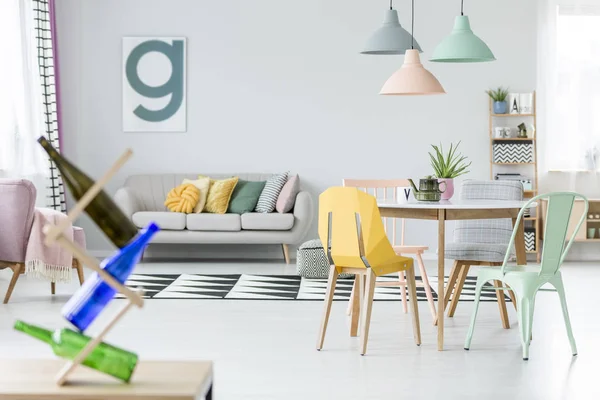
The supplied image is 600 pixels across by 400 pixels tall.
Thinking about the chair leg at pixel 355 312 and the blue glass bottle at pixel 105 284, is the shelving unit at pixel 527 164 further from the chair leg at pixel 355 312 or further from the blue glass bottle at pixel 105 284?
the blue glass bottle at pixel 105 284

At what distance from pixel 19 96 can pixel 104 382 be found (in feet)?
19.0

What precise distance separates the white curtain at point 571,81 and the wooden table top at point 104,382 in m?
6.61

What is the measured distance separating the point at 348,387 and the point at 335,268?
2.72 feet

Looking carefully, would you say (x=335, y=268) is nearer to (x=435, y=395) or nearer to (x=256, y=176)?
(x=435, y=395)

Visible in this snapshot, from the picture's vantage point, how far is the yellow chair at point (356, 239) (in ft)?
12.9

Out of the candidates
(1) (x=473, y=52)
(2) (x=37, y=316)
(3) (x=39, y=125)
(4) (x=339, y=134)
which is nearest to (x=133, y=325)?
(2) (x=37, y=316)

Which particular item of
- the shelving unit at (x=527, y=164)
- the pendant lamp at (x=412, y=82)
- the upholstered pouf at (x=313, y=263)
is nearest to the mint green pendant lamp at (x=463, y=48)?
the pendant lamp at (x=412, y=82)

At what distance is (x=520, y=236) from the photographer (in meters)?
4.70

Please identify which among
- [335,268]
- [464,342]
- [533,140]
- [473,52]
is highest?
[473,52]

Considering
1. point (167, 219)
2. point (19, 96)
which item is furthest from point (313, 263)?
point (19, 96)

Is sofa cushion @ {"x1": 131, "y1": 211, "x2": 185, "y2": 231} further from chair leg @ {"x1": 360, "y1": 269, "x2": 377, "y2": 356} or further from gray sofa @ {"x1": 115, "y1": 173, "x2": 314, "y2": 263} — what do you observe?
chair leg @ {"x1": 360, "y1": 269, "x2": 377, "y2": 356}

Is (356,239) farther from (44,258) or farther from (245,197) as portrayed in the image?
(245,197)

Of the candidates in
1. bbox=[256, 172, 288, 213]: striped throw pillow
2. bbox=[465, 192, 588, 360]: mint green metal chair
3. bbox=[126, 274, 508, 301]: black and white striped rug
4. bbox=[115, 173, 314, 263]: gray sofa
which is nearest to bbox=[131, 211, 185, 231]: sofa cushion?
bbox=[115, 173, 314, 263]: gray sofa

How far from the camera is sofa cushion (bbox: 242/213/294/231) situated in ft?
24.7
